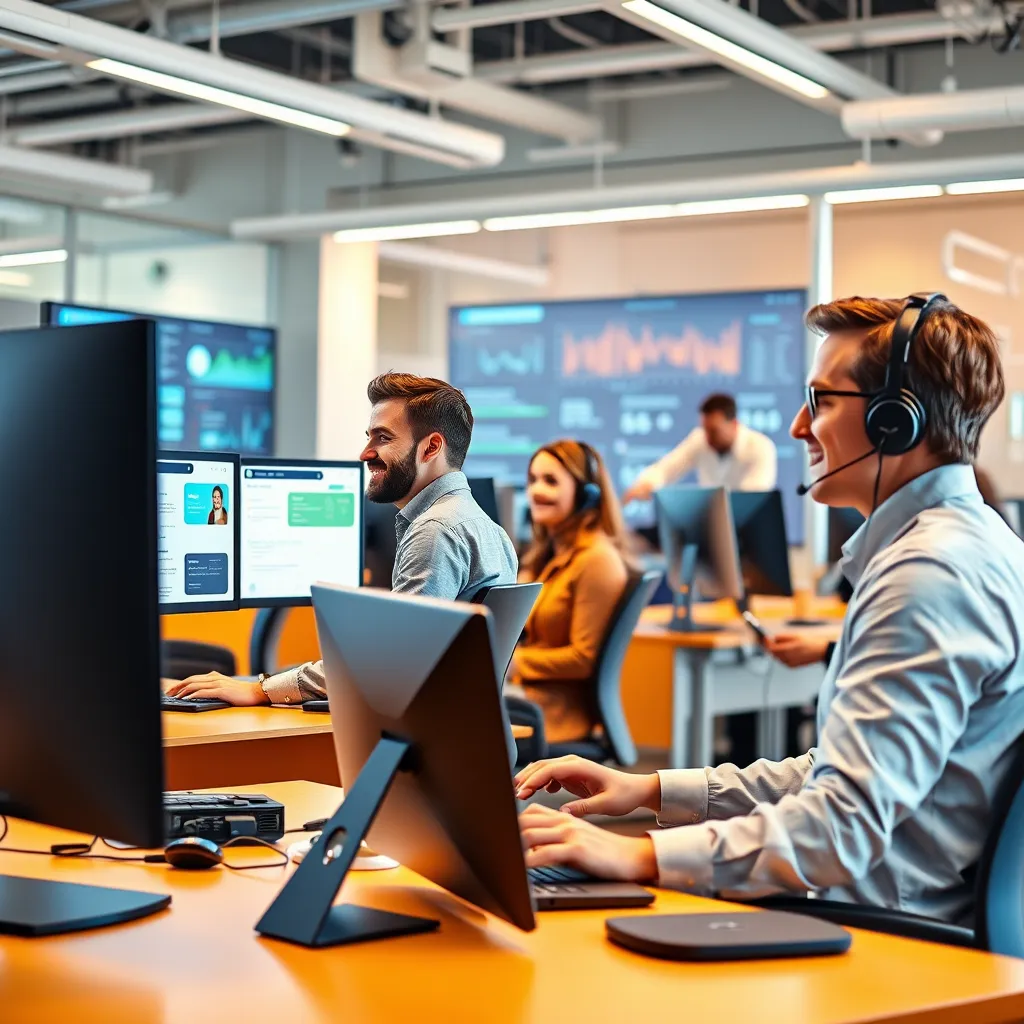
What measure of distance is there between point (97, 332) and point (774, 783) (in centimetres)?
101

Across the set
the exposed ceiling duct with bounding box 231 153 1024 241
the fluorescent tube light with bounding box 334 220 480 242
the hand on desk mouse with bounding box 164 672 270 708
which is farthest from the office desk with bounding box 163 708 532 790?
the fluorescent tube light with bounding box 334 220 480 242

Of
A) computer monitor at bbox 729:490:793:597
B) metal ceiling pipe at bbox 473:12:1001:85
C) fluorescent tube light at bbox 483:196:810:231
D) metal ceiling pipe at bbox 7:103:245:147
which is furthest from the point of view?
metal ceiling pipe at bbox 7:103:245:147

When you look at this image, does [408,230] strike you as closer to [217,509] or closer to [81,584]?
[217,509]

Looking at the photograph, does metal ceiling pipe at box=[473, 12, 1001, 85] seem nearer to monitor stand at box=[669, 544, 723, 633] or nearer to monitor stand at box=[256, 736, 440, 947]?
monitor stand at box=[669, 544, 723, 633]

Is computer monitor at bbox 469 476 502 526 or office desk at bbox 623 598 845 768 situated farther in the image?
office desk at bbox 623 598 845 768

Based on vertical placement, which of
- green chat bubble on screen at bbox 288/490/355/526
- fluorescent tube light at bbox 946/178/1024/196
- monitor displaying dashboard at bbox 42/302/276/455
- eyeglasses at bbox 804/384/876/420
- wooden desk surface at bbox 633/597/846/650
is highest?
fluorescent tube light at bbox 946/178/1024/196

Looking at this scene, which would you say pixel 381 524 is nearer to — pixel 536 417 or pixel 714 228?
pixel 536 417

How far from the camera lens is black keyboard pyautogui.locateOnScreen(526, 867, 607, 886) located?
65.5 inches

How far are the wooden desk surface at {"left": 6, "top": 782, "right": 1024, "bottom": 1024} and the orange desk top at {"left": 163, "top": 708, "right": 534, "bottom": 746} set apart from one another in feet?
4.15

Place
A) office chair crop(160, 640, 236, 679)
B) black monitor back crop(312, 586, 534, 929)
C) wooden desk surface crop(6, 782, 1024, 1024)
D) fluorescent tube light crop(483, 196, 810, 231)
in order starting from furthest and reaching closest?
fluorescent tube light crop(483, 196, 810, 231) < office chair crop(160, 640, 236, 679) < black monitor back crop(312, 586, 534, 929) < wooden desk surface crop(6, 782, 1024, 1024)

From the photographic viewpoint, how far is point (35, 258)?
9.17 m

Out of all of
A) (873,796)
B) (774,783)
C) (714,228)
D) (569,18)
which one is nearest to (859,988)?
(873,796)

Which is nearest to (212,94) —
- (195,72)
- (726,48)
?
(195,72)

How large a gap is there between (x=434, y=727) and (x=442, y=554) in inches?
65.1
